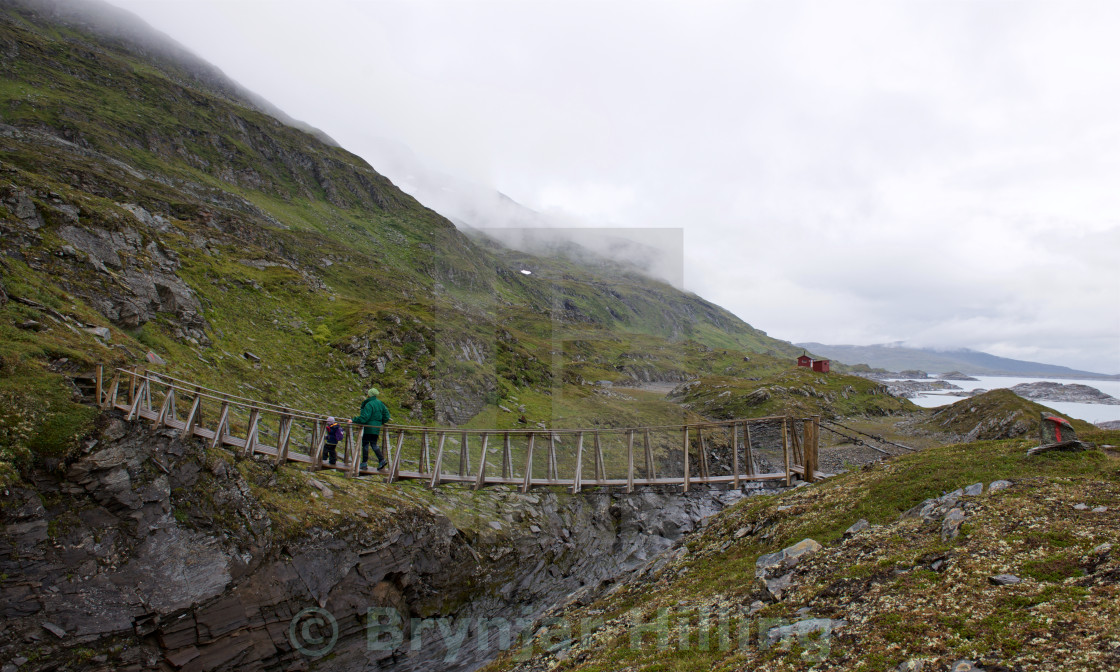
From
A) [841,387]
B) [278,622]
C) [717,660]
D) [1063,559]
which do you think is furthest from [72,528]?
[841,387]

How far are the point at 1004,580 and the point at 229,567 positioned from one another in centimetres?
2449

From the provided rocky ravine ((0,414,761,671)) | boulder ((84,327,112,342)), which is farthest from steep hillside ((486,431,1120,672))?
boulder ((84,327,112,342))

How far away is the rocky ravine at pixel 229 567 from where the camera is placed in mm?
15586

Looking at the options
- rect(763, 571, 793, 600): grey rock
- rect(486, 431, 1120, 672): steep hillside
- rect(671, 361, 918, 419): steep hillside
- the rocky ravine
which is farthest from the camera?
rect(671, 361, 918, 419): steep hillside

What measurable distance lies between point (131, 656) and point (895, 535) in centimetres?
2546

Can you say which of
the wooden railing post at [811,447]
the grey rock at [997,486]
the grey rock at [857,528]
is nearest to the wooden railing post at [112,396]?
the grey rock at [857,528]

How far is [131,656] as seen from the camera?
→ 16172 mm

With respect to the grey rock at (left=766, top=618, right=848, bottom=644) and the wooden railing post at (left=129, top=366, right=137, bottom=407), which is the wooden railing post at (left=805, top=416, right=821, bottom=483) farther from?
the wooden railing post at (left=129, top=366, right=137, bottom=407)

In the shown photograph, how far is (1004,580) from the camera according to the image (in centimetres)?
1005

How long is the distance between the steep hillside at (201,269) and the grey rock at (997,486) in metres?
31.4

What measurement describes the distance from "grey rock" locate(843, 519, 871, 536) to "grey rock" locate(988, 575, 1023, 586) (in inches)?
222

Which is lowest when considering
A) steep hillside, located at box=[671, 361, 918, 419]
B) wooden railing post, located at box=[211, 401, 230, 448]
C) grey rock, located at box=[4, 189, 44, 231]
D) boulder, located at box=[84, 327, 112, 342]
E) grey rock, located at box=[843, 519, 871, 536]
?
steep hillside, located at box=[671, 361, 918, 419]

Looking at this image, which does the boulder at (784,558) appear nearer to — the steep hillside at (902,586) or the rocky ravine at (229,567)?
the steep hillside at (902,586)

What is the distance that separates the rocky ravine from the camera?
15586 millimetres
